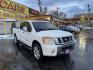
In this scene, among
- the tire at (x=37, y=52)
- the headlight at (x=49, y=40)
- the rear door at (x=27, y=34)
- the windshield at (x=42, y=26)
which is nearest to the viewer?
the headlight at (x=49, y=40)

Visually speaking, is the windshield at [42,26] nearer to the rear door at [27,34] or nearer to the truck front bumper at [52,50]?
the rear door at [27,34]

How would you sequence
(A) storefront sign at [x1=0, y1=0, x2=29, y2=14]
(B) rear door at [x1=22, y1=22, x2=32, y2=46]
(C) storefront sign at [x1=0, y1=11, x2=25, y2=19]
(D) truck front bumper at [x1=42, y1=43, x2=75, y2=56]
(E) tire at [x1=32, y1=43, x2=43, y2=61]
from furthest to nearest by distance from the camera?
(C) storefront sign at [x1=0, y1=11, x2=25, y2=19] → (A) storefront sign at [x1=0, y1=0, x2=29, y2=14] → (B) rear door at [x1=22, y1=22, x2=32, y2=46] → (E) tire at [x1=32, y1=43, x2=43, y2=61] → (D) truck front bumper at [x1=42, y1=43, x2=75, y2=56]

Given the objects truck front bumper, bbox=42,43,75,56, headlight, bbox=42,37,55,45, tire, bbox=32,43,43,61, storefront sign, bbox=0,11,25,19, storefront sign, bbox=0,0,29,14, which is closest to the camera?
truck front bumper, bbox=42,43,75,56

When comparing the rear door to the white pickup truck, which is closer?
the white pickup truck

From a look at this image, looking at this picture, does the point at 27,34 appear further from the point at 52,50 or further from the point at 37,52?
the point at 52,50

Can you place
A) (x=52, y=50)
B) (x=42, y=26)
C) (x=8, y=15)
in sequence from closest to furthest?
(x=52, y=50)
(x=42, y=26)
(x=8, y=15)

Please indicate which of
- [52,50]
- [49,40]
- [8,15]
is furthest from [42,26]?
[8,15]

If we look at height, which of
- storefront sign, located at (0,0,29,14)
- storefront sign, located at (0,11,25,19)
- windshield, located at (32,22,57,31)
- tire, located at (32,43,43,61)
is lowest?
tire, located at (32,43,43,61)

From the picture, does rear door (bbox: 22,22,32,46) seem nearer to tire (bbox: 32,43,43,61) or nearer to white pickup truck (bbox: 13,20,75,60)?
white pickup truck (bbox: 13,20,75,60)

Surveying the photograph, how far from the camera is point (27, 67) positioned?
8.08m

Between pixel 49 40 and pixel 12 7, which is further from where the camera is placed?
pixel 12 7

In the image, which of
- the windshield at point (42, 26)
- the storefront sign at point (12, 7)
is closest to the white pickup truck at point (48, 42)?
the windshield at point (42, 26)

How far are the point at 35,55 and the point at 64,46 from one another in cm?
158

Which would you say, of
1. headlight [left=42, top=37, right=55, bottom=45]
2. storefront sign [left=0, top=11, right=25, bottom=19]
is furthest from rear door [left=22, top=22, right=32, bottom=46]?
storefront sign [left=0, top=11, right=25, bottom=19]
